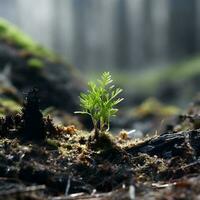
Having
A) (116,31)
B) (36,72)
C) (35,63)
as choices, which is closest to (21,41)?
(35,63)

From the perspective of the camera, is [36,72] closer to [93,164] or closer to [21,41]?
[21,41]

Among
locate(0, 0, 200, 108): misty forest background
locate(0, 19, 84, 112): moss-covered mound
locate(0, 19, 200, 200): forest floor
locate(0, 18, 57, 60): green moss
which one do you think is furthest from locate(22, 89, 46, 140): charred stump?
locate(0, 0, 200, 108): misty forest background

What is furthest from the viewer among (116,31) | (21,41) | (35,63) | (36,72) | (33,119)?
(116,31)

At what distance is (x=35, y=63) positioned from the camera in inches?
520

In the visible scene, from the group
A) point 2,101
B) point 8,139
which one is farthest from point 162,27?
point 8,139

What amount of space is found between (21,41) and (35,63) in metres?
1.42

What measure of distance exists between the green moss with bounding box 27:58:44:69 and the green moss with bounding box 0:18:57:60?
0.40 m

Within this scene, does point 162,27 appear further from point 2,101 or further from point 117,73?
point 2,101

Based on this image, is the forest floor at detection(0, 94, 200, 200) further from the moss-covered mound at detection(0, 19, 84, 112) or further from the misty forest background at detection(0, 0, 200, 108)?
the misty forest background at detection(0, 0, 200, 108)

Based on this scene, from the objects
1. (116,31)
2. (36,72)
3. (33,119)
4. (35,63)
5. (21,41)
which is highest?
(116,31)

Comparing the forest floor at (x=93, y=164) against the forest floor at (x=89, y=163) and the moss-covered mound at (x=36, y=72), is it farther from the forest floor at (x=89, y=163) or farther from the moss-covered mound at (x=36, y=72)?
the moss-covered mound at (x=36, y=72)

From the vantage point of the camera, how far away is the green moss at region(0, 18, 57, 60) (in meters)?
14.0

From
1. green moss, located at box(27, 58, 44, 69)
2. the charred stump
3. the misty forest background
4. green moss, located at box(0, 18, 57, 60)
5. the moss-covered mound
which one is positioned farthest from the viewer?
the misty forest background

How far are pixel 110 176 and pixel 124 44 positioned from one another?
5965cm
